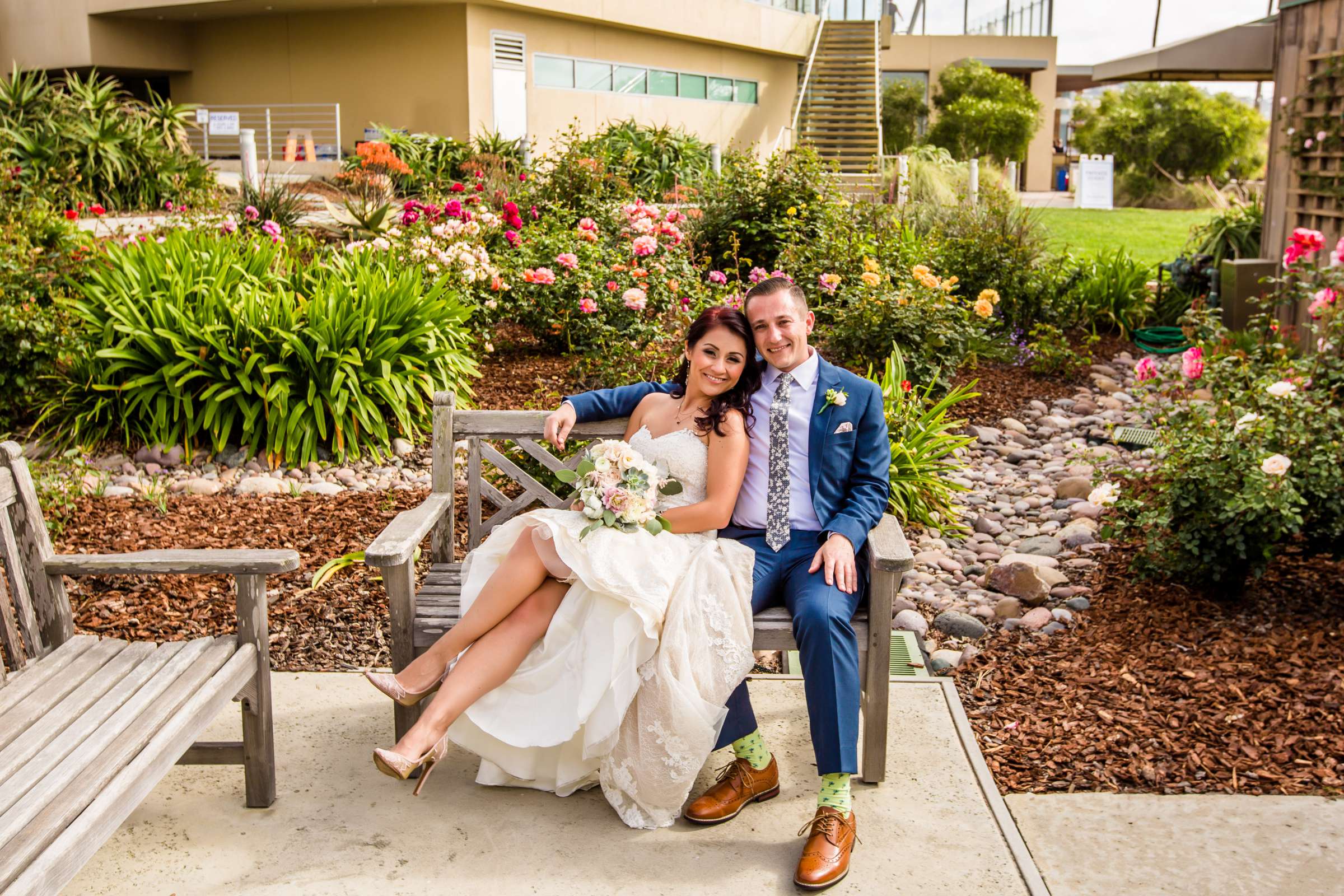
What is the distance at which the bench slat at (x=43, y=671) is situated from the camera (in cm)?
288

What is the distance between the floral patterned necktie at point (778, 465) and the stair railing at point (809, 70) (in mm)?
25223

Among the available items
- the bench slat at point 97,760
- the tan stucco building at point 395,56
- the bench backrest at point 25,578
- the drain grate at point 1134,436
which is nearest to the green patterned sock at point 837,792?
the bench slat at point 97,760

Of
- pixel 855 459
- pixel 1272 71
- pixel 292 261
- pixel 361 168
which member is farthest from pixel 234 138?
pixel 855 459

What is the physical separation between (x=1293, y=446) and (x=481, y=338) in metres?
5.07

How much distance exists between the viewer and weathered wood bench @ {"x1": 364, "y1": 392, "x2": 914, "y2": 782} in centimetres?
332

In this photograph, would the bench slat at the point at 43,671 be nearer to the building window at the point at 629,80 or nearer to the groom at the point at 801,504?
the groom at the point at 801,504

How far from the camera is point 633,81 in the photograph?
24.2 metres

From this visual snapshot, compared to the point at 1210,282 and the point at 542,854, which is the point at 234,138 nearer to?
the point at 1210,282

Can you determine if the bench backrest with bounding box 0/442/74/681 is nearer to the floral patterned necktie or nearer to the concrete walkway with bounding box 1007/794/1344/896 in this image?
the floral patterned necktie

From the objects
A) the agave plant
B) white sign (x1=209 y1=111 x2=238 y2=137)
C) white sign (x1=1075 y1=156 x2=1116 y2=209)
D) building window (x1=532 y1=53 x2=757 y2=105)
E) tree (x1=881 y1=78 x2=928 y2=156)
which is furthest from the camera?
tree (x1=881 y1=78 x2=928 y2=156)

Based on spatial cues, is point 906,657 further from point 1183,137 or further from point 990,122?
point 990,122

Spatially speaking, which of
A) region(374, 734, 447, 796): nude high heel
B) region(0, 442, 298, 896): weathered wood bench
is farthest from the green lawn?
region(0, 442, 298, 896): weathered wood bench

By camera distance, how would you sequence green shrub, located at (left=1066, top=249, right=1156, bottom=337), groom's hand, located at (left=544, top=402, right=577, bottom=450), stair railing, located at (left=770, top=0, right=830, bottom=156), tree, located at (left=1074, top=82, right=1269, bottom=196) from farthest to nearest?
stair railing, located at (left=770, top=0, right=830, bottom=156) < tree, located at (left=1074, top=82, right=1269, bottom=196) < green shrub, located at (left=1066, top=249, right=1156, bottom=337) < groom's hand, located at (left=544, top=402, right=577, bottom=450)

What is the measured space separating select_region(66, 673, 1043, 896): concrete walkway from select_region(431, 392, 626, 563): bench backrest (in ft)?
2.53
